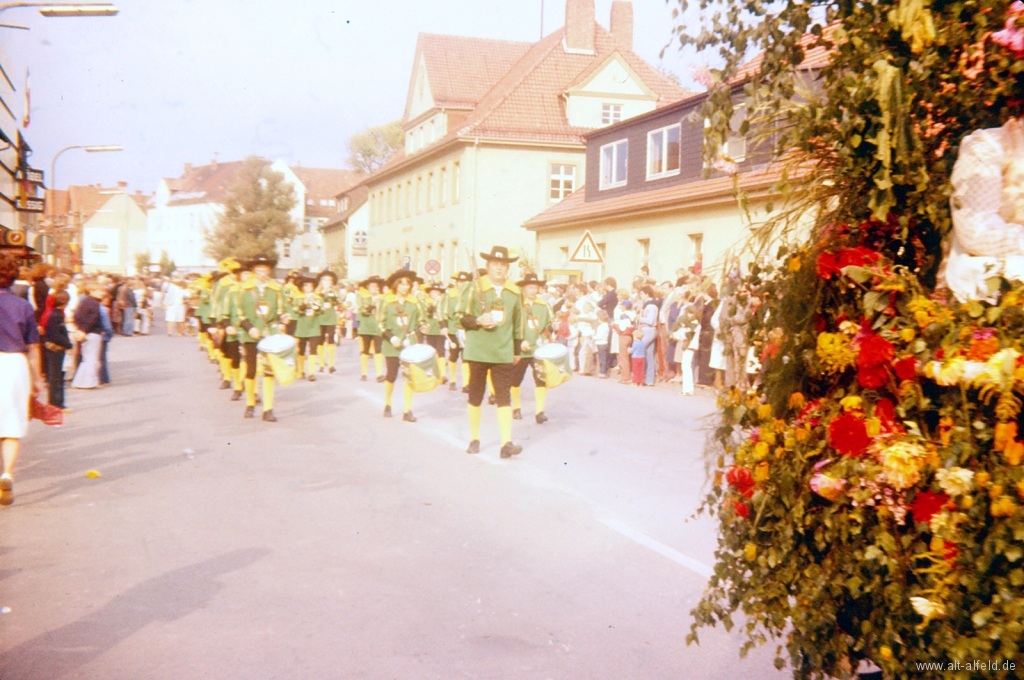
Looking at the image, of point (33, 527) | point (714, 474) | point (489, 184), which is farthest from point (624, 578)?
point (489, 184)

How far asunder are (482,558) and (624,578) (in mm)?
925

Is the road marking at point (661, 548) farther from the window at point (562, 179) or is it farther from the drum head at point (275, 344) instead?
the window at point (562, 179)

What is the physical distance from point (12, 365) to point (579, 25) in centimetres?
4395

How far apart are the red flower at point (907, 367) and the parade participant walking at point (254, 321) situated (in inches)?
478

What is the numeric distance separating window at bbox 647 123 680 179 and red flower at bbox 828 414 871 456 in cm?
2684

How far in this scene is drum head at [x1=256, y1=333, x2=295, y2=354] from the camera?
1407 cm

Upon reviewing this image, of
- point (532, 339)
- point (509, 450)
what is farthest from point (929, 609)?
point (532, 339)

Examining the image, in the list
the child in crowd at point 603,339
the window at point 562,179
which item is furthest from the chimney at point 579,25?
the child in crowd at point 603,339

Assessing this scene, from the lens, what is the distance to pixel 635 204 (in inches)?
1196

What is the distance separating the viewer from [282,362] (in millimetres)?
14305

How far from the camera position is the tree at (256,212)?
93.3 m

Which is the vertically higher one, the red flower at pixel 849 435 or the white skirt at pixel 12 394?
the red flower at pixel 849 435

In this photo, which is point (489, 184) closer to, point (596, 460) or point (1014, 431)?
Result: point (596, 460)

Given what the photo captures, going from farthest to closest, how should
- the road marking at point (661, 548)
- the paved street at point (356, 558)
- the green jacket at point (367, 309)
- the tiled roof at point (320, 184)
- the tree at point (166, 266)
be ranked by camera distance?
the tiled roof at point (320, 184) < the tree at point (166, 266) < the green jacket at point (367, 309) < the road marking at point (661, 548) < the paved street at point (356, 558)
